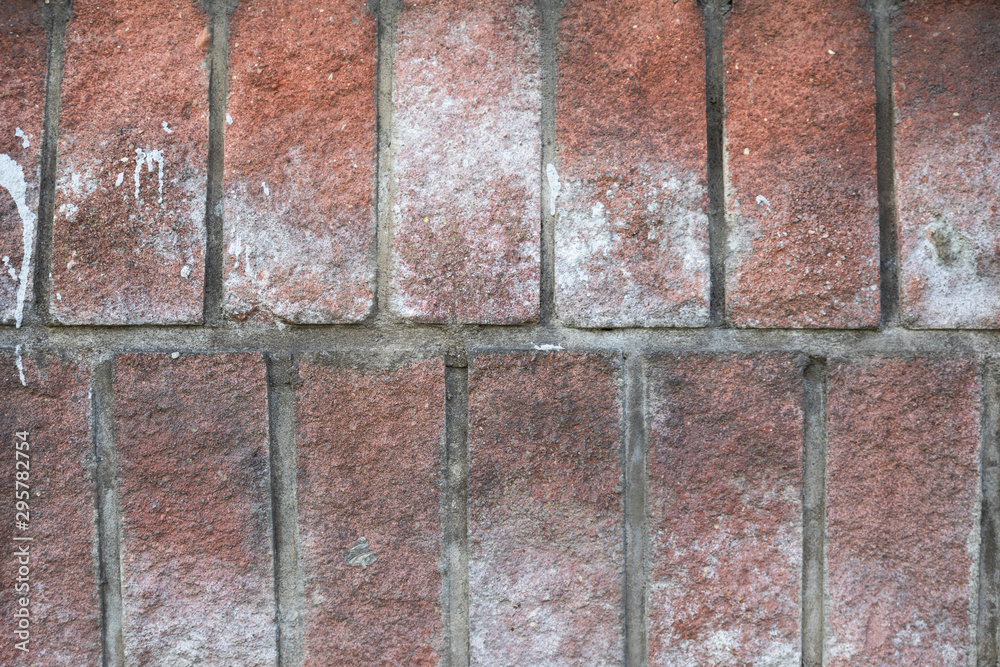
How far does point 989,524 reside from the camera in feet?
2.80

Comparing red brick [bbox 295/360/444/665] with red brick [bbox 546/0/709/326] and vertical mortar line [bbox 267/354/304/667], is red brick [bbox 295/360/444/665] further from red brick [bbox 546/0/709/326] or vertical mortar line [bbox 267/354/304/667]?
red brick [bbox 546/0/709/326]

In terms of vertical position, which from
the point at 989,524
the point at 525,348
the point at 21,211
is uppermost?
the point at 21,211

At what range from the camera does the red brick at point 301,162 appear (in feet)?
2.87

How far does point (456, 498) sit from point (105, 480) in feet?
1.38

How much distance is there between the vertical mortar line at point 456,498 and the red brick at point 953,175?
536mm

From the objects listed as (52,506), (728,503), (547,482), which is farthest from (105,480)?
(728,503)

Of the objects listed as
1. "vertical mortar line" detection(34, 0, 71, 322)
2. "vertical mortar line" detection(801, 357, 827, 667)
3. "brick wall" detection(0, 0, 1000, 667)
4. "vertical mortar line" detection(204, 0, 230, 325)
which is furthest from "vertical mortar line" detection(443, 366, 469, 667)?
Answer: "vertical mortar line" detection(34, 0, 71, 322)

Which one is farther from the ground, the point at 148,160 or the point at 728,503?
the point at 148,160

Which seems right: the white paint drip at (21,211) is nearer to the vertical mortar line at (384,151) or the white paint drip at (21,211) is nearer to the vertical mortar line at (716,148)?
the vertical mortar line at (384,151)

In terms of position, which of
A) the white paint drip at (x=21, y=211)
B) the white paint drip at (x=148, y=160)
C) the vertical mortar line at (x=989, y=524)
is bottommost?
the vertical mortar line at (x=989, y=524)

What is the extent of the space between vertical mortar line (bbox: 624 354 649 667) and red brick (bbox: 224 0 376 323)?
1.08ft

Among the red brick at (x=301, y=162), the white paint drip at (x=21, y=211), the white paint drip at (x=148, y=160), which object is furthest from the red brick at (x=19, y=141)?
the red brick at (x=301, y=162)

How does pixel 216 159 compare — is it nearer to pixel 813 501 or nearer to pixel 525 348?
pixel 525 348

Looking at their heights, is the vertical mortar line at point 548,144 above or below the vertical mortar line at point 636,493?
above
